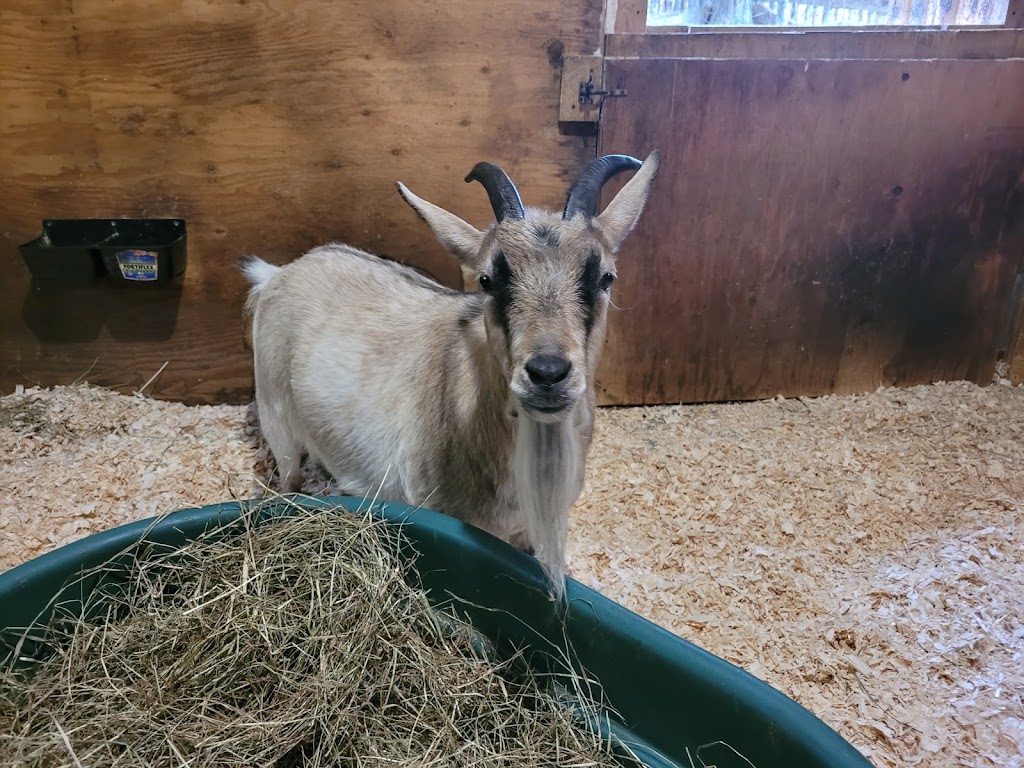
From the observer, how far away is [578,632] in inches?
63.3

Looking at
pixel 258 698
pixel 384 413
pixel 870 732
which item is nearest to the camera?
pixel 258 698

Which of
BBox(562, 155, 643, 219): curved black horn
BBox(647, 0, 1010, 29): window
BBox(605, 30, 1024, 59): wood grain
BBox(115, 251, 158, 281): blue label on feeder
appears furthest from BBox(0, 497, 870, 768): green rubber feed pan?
BBox(647, 0, 1010, 29): window

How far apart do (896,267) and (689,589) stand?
81.8 inches

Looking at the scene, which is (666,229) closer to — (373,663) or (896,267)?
(896,267)

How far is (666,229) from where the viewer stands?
3.15 meters

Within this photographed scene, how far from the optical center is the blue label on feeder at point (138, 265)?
2.90m

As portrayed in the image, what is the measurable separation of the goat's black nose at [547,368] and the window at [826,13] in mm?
2257

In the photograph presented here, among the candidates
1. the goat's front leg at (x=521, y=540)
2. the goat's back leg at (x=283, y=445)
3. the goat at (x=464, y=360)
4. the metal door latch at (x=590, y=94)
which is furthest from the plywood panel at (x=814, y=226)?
the goat's back leg at (x=283, y=445)

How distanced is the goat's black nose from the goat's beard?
0.72 ft

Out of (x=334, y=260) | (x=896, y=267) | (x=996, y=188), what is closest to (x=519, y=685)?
(x=334, y=260)

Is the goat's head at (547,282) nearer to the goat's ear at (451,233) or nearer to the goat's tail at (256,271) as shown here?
the goat's ear at (451,233)

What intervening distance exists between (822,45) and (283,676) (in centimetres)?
323

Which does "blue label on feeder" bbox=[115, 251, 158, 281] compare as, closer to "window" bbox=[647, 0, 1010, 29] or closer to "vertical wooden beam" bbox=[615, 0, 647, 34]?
"vertical wooden beam" bbox=[615, 0, 647, 34]

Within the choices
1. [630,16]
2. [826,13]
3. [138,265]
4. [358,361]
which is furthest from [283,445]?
[826,13]
